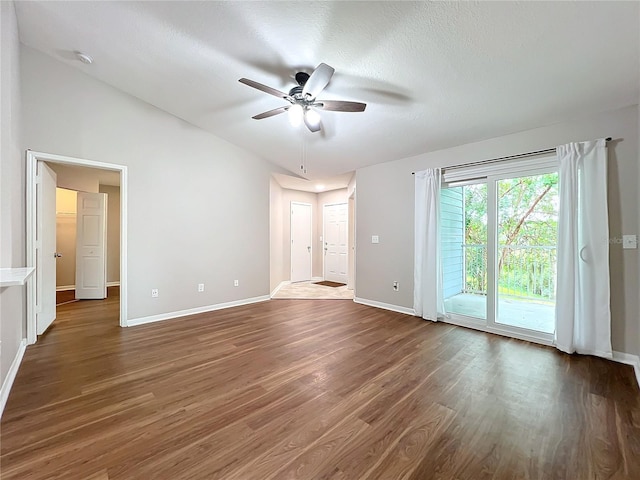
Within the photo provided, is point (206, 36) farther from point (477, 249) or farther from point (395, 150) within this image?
point (477, 249)

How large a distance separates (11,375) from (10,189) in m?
1.60

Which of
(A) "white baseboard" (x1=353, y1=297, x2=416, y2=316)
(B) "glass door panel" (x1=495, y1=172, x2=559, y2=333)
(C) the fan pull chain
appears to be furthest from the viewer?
(C) the fan pull chain

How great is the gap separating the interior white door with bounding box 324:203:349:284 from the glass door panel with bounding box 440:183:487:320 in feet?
10.3

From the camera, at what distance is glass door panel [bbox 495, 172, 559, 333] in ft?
10.3

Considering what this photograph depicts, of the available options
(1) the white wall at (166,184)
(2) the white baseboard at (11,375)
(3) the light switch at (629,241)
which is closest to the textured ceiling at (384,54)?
(1) the white wall at (166,184)

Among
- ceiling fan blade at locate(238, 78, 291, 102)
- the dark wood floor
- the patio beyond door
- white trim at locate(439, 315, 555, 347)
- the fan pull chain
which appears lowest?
the dark wood floor

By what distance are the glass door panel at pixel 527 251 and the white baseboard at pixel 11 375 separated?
480 cm

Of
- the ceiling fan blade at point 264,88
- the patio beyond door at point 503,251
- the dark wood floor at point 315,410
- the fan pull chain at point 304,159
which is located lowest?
the dark wood floor at point 315,410

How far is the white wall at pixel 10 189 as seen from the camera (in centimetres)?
206

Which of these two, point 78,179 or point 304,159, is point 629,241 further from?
point 78,179

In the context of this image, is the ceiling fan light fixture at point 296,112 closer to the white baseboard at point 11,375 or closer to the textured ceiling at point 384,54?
the textured ceiling at point 384,54

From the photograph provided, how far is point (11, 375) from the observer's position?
223 centimetres

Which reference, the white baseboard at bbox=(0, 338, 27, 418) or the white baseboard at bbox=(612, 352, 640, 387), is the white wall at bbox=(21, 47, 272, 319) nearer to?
the white baseboard at bbox=(0, 338, 27, 418)

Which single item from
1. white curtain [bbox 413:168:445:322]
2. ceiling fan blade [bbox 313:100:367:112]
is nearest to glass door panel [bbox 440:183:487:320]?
white curtain [bbox 413:168:445:322]
